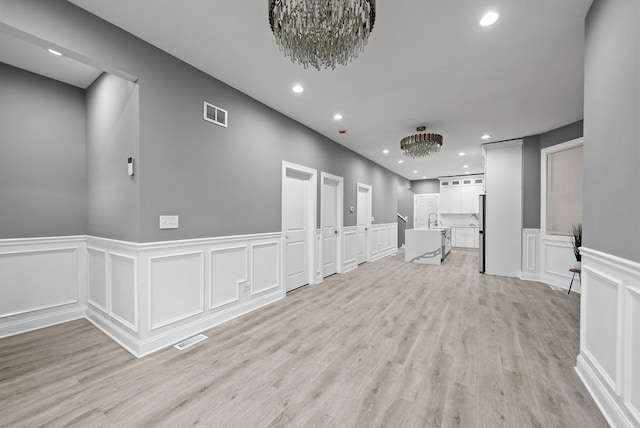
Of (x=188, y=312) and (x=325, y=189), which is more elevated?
(x=325, y=189)

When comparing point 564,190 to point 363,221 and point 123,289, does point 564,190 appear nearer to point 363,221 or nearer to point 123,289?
point 363,221

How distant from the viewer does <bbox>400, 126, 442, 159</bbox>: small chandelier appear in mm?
4113

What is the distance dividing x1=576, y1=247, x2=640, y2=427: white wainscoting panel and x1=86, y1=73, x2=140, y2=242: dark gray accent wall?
3457 mm

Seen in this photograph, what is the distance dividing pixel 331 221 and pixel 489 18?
3875 millimetres

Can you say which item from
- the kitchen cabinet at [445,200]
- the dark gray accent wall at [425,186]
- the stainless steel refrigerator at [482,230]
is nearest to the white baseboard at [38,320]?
the stainless steel refrigerator at [482,230]

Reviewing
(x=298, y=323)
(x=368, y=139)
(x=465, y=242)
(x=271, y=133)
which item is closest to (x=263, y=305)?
(x=298, y=323)

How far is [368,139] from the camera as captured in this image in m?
5.20

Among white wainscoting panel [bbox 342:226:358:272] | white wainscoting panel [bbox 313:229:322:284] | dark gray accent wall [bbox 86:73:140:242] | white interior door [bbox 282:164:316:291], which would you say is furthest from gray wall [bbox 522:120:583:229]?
dark gray accent wall [bbox 86:73:140:242]

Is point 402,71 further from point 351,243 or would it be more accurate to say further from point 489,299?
point 351,243

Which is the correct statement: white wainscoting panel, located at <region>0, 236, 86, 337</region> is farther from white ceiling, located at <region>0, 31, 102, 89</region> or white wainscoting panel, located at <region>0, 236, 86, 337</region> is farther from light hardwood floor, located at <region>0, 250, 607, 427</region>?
white ceiling, located at <region>0, 31, 102, 89</region>

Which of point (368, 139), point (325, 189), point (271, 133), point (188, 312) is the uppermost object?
point (368, 139)

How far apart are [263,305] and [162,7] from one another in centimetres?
326

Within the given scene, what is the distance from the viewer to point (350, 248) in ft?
19.2

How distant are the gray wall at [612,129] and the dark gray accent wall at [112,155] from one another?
3.41 m
